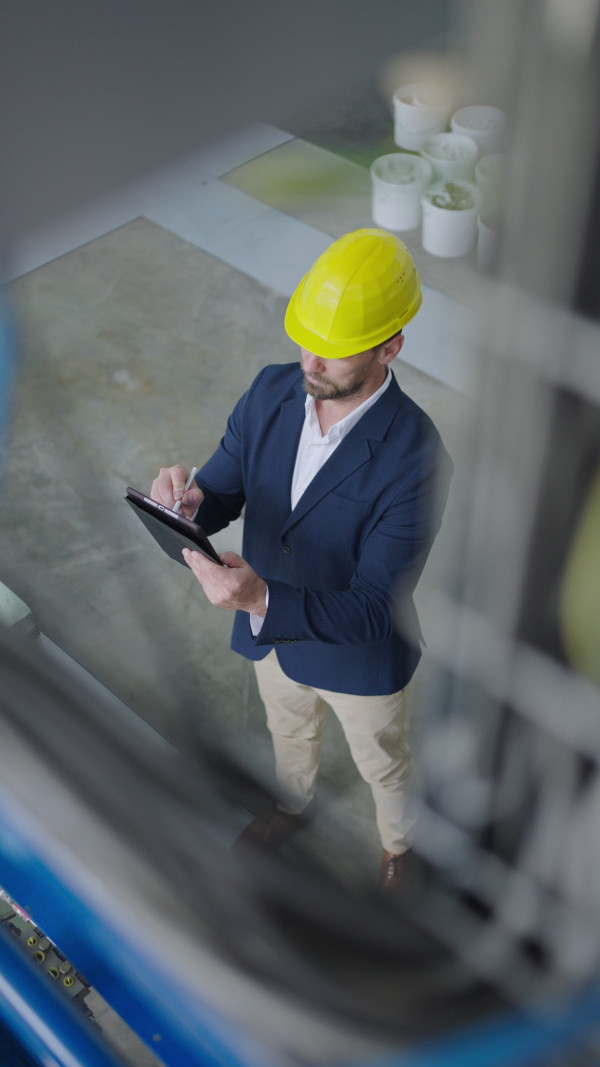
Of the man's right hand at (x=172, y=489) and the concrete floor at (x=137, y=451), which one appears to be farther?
the concrete floor at (x=137, y=451)

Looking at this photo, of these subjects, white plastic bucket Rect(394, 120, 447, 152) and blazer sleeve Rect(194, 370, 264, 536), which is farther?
white plastic bucket Rect(394, 120, 447, 152)

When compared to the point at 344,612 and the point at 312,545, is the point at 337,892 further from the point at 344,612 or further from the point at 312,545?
the point at 312,545

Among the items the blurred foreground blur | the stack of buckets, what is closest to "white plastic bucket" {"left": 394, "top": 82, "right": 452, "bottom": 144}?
the stack of buckets

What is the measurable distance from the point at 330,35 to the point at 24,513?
3.12 m

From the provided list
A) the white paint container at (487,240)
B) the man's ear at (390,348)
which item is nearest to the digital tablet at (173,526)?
the man's ear at (390,348)

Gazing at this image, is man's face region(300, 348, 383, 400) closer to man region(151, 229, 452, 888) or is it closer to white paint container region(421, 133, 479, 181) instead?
man region(151, 229, 452, 888)

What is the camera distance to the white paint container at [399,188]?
13.8 ft

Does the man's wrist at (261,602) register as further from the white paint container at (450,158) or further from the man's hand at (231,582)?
the white paint container at (450,158)

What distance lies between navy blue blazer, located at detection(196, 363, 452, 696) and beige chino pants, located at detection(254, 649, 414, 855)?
0.30 feet

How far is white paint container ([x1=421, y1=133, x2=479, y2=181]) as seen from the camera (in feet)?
13.6

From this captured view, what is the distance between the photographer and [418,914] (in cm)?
56

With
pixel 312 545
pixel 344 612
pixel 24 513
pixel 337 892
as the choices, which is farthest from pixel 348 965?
pixel 24 513

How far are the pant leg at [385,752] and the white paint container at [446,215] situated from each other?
2.38 m

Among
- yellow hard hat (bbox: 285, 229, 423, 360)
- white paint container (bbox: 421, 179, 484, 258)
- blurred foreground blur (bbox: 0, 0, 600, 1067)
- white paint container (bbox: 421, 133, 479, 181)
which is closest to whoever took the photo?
blurred foreground blur (bbox: 0, 0, 600, 1067)
